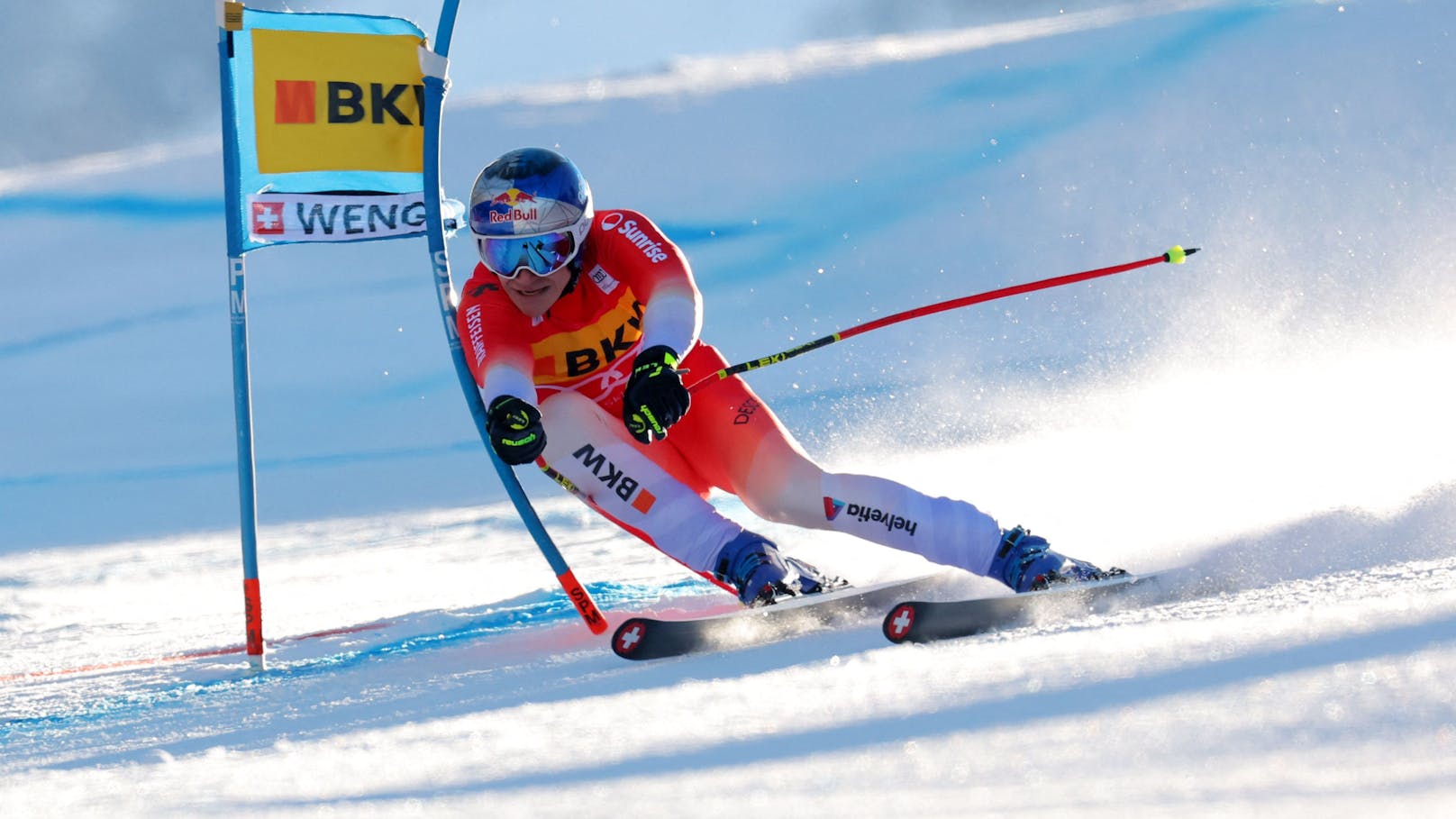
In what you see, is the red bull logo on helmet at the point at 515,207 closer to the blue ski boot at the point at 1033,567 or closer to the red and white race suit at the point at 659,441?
the red and white race suit at the point at 659,441

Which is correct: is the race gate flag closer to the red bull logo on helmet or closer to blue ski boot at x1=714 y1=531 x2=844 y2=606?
the red bull logo on helmet

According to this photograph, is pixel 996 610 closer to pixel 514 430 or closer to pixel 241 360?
pixel 514 430

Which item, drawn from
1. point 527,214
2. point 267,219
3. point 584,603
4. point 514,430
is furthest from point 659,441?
point 267,219

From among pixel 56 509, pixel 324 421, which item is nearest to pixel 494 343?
pixel 56 509

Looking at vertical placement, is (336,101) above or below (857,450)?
above

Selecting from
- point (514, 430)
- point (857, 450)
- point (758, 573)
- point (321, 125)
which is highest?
point (321, 125)

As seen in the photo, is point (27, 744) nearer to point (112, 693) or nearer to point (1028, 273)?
point (112, 693)

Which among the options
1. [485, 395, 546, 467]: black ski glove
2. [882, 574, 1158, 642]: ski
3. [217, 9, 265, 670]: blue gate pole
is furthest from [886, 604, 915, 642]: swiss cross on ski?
[217, 9, 265, 670]: blue gate pole

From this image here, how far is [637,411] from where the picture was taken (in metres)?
3.26

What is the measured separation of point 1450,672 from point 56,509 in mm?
6321

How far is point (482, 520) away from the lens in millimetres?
5992

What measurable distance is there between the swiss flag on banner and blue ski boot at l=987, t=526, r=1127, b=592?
1.96 metres

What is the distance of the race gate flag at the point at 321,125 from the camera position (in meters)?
3.74

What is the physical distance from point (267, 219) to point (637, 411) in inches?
47.8
